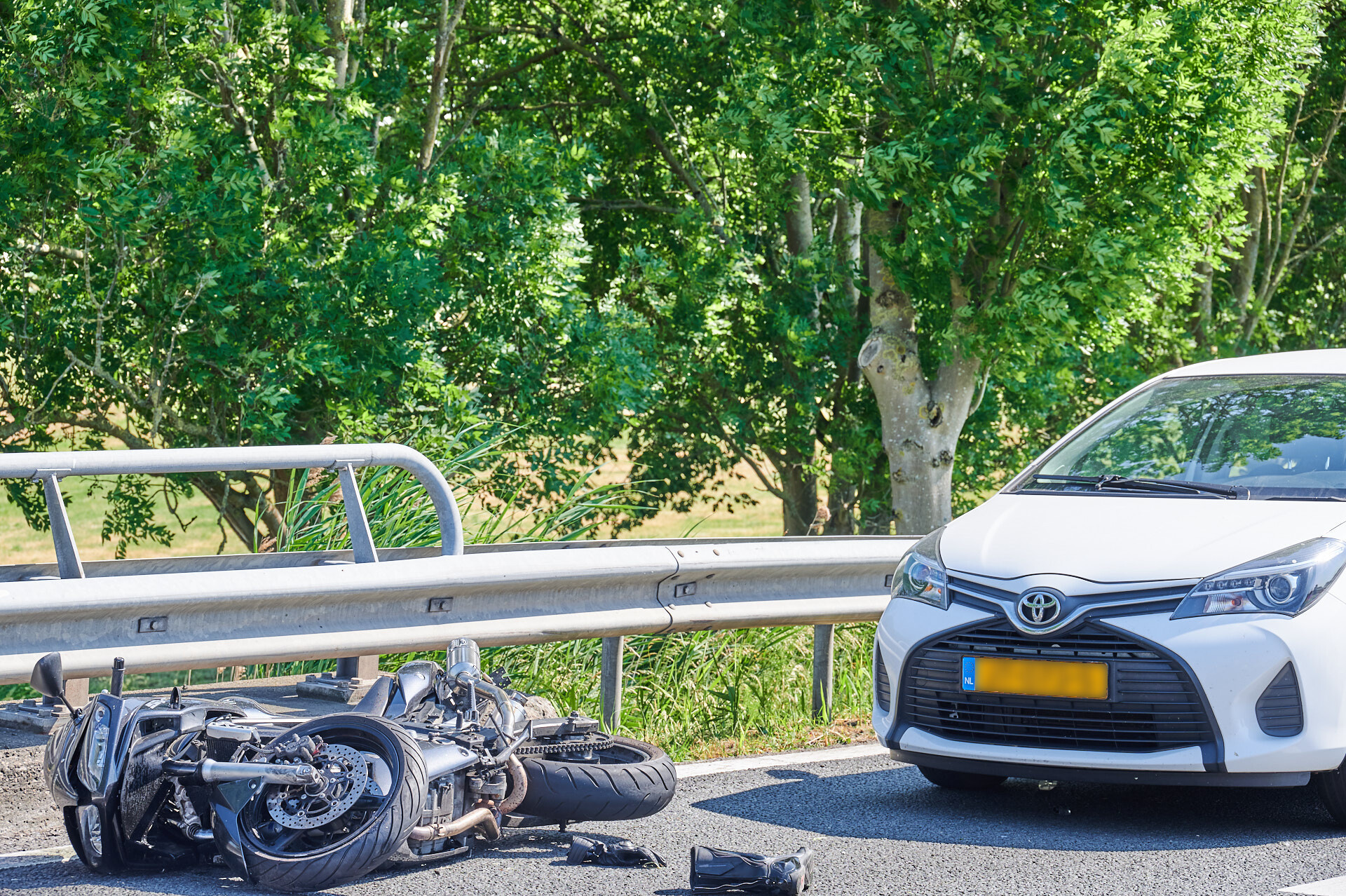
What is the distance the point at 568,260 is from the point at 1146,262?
15.5ft

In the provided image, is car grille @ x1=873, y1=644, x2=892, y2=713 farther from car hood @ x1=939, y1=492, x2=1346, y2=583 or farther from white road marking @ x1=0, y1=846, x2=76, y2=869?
white road marking @ x1=0, y1=846, x2=76, y2=869

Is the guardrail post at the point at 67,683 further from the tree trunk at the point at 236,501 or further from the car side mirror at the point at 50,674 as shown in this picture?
the tree trunk at the point at 236,501

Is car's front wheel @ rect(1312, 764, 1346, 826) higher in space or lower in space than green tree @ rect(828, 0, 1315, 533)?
lower

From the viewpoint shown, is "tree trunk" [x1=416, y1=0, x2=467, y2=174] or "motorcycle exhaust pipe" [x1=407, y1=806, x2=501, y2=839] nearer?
"motorcycle exhaust pipe" [x1=407, y1=806, x2=501, y2=839]

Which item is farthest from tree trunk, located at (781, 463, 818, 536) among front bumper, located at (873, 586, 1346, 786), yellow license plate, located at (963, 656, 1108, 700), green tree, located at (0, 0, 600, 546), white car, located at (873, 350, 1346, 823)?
front bumper, located at (873, 586, 1346, 786)

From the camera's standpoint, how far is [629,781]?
197 inches

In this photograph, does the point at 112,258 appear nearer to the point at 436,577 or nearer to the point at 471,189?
the point at 471,189

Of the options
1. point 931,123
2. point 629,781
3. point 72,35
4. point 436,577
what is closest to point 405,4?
point 72,35

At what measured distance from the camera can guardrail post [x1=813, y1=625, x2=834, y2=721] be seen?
24.0 ft

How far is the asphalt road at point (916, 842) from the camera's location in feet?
14.8

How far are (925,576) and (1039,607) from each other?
1.89 feet

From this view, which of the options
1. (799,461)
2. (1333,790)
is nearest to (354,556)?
(1333,790)

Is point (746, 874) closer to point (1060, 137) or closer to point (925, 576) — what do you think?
point (925, 576)

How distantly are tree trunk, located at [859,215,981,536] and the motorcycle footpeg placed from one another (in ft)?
34.0
